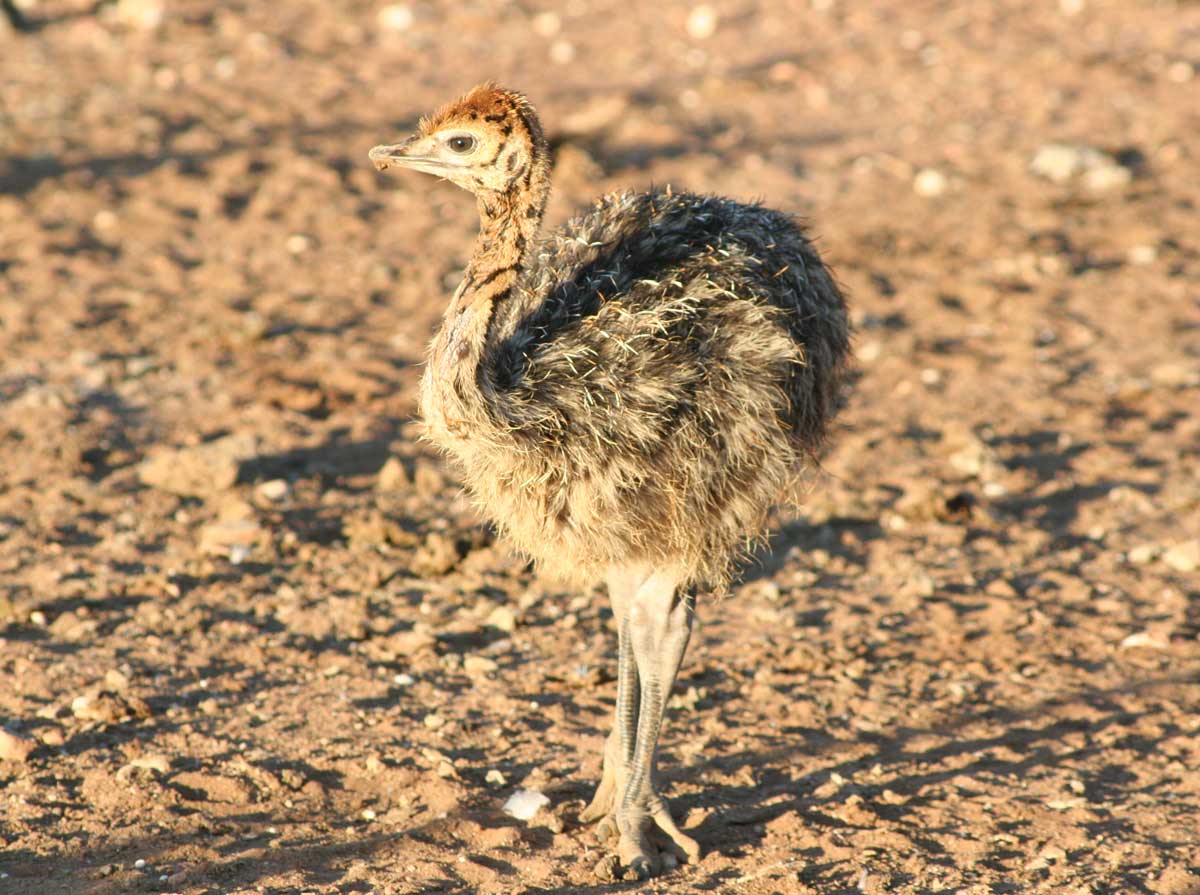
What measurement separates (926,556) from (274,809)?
3495 millimetres

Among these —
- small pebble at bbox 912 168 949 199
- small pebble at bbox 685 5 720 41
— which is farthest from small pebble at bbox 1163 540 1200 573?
small pebble at bbox 685 5 720 41

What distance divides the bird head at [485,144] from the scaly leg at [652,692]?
147cm

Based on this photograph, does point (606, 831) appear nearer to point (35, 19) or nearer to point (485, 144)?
point (485, 144)

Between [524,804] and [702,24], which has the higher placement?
[702,24]

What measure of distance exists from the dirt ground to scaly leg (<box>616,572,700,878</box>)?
17 cm

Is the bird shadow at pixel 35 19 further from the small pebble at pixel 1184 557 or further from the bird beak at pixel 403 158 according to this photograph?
the small pebble at pixel 1184 557

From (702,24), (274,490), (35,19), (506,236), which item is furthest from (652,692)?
(35,19)

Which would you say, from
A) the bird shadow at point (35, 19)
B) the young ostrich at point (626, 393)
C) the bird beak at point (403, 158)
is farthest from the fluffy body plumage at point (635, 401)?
the bird shadow at point (35, 19)

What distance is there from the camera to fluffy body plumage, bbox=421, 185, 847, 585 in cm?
446

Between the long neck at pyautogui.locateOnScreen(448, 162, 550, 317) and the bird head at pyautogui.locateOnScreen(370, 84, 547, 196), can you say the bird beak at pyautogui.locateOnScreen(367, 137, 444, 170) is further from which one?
the long neck at pyautogui.locateOnScreen(448, 162, 550, 317)

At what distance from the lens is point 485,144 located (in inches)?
174

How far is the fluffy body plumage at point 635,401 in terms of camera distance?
4.46 m

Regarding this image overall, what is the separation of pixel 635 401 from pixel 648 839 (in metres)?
1.59

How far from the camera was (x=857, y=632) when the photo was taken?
6.42 metres
